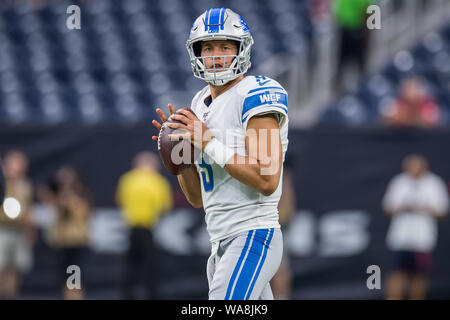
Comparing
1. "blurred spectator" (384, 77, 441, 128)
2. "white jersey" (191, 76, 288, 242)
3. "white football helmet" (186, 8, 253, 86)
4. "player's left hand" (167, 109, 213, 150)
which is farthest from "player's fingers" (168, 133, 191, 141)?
"blurred spectator" (384, 77, 441, 128)

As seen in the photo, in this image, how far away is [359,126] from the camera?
31.7 ft

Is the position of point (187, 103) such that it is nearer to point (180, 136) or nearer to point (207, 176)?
point (207, 176)

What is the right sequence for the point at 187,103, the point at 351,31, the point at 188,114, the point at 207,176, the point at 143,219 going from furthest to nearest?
the point at 187,103, the point at 351,31, the point at 143,219, the point at 207,176, the point at 188,114

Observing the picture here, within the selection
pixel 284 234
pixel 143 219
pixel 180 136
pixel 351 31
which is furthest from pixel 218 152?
pixel 351 31

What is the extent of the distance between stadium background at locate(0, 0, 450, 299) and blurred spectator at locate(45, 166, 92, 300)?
390mm

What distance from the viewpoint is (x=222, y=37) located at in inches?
158

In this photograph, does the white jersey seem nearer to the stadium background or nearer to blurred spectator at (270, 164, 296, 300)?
blurred spectator at (270, 164, 296, 300)

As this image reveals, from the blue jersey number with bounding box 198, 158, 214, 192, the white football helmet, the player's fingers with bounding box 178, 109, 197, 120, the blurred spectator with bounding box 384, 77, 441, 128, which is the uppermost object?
the blurred spectator with bounding box 384, 77, 441, 128

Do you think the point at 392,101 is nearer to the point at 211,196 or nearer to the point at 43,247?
the point at 43,247

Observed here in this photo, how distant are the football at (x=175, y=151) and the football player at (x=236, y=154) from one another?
0.05m

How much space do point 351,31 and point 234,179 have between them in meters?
7.19

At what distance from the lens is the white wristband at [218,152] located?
383 cm

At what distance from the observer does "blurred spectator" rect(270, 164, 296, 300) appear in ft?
28.8

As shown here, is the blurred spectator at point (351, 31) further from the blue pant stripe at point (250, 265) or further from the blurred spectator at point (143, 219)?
the blue pant stripe at point (250, 265)
